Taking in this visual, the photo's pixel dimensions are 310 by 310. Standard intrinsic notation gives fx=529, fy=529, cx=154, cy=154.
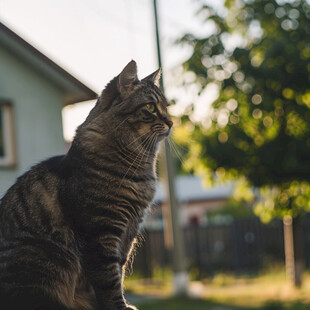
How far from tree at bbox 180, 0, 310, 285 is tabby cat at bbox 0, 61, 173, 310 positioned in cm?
535

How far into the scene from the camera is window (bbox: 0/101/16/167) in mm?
7508

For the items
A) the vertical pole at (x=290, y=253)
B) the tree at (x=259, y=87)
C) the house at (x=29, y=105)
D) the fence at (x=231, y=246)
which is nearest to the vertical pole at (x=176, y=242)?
the tree at (x=259, y=87)

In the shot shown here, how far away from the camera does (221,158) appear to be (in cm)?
896

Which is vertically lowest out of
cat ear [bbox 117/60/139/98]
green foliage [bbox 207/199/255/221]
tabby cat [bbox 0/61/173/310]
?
green foliage [bbox 207/199/255/221]

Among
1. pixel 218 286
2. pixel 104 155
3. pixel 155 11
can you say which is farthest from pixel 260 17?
pixel 104 155

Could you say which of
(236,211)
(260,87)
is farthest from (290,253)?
(236,211)

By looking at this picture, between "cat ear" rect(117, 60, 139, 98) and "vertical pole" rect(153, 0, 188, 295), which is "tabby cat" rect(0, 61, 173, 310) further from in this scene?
"vertical pole" rect(153, 0, 188, 295)

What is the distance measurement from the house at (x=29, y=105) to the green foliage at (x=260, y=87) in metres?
2.02

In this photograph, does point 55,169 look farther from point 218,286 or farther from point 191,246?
point 191,246

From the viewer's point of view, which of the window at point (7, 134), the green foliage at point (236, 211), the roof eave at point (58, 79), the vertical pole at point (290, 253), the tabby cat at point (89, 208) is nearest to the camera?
the tabby cat at point (89, 208)

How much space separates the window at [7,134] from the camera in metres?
7.51

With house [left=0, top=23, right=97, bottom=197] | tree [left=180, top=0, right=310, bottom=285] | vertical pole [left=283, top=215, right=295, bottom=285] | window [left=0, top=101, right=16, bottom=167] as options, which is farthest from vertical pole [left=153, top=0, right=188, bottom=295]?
window [left=0, top=101, right=16, bottom=167]

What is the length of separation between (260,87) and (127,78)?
6.11 metres

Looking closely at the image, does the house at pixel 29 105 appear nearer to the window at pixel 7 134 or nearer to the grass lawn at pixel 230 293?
the window at pixel 7 134
